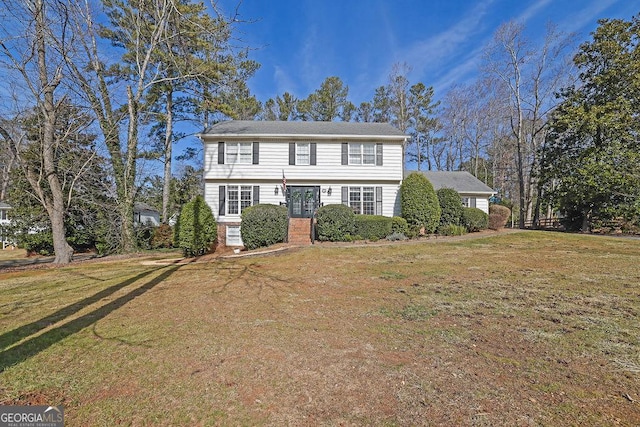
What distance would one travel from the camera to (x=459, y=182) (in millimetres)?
21547

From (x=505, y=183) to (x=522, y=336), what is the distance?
3867 cm

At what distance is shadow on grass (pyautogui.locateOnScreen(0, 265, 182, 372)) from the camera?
3455mm

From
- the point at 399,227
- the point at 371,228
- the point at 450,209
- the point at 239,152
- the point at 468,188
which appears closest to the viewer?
the point at 371,228

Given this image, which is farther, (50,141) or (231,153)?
(231,153)

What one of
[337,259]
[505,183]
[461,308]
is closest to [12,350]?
[461,308]

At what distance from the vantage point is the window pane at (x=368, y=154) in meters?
16.2

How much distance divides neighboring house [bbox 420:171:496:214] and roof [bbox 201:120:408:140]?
21.6ft

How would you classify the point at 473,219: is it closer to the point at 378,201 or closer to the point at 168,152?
the point at 378,201

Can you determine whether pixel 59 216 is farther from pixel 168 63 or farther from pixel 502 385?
pixel 502 385

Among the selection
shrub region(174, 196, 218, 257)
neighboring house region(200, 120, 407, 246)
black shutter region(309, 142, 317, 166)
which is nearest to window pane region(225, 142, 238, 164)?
neighboring house region(200, 120, 407, 246)

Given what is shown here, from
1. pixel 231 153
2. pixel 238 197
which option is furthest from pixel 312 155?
pixel 238 197

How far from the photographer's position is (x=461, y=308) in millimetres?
4984

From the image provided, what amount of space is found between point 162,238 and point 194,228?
5.72 meters

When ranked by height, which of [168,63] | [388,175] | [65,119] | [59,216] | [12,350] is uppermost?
[168,63]
